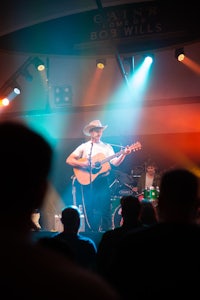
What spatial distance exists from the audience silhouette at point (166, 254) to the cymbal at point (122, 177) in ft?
14.6

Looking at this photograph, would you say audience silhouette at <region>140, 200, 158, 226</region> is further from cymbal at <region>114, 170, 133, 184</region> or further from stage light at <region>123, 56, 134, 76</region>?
stage light at <region>123, 56, 134, 76</region>

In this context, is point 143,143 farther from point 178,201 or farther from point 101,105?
point 178,201

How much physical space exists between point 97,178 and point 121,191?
0.45 m

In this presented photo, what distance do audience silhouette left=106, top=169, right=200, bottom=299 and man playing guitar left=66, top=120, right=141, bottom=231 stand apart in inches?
170

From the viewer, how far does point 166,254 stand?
43.9 inches

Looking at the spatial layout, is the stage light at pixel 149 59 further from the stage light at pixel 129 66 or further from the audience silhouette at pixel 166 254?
the audience silhouette at pixel 166 254

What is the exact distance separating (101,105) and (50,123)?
1.09 metres

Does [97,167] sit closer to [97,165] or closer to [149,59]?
[97,165]

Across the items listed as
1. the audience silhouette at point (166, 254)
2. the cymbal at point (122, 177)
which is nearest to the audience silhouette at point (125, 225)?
the audience silhouette at point (166, 254)

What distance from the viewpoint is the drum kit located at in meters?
5.40

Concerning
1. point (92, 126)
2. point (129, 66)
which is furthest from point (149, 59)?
point (92, 126)

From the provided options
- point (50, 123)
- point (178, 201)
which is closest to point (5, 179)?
point (178, 201)

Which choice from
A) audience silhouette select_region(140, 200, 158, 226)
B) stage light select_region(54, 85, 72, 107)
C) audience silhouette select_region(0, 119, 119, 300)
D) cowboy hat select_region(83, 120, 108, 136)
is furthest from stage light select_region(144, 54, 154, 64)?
audience silhouette select_region(0, 119, 119, 300)

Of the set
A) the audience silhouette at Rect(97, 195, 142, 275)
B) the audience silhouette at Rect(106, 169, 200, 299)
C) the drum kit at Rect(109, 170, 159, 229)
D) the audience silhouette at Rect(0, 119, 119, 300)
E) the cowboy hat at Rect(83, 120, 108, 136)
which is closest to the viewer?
the audience silhouette at Rect(0, 119, 119, 300)
